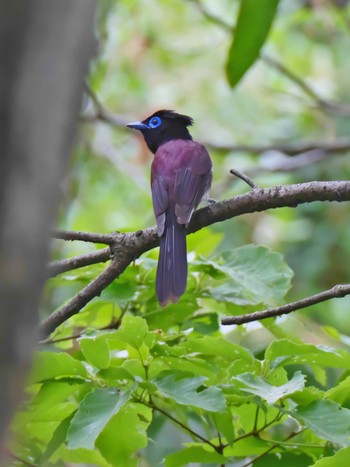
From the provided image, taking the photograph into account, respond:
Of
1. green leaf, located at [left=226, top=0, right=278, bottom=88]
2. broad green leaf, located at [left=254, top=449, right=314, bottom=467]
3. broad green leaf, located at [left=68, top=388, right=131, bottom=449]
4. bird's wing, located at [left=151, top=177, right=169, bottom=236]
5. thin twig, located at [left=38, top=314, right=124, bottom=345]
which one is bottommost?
broad green leaf, located at [left=254, top=449, right=314, bottom=467]

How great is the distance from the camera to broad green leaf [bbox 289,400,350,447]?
1.75m

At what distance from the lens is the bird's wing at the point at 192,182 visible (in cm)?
323

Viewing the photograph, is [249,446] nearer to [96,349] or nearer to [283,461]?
[283,461]

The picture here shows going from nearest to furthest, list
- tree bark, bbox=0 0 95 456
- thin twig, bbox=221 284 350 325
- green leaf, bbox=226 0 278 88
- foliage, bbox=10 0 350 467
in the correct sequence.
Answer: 1. tree bark, bbox=0 0 95 456
2. foliage, bbox=10 0 350 467
3. thin twig, bbox=221 284 350 325
4. green leaf, bbox=226 0 278 88

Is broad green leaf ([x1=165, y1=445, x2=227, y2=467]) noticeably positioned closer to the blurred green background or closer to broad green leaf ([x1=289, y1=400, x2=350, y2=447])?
broad green leaf ([x1=289, y1=400, x2=350, y2=447])

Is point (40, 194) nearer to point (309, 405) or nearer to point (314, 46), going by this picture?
point (309, 405)

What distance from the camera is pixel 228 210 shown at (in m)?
2.32

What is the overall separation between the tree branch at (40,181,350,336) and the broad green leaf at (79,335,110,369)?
0.29 meters

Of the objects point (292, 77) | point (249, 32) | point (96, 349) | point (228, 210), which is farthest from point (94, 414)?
point (292, 77)

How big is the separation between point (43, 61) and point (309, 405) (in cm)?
130

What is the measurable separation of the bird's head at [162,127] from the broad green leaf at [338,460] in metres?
2.85

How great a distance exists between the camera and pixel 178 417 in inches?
92.0

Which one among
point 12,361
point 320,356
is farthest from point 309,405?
point 12,361

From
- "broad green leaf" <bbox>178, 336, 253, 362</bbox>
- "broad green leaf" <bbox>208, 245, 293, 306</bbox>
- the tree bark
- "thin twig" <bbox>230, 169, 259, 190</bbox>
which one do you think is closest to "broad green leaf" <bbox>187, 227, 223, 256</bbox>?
"broad green leaf" <bbox>208, 245, 293, 306</bbox>
